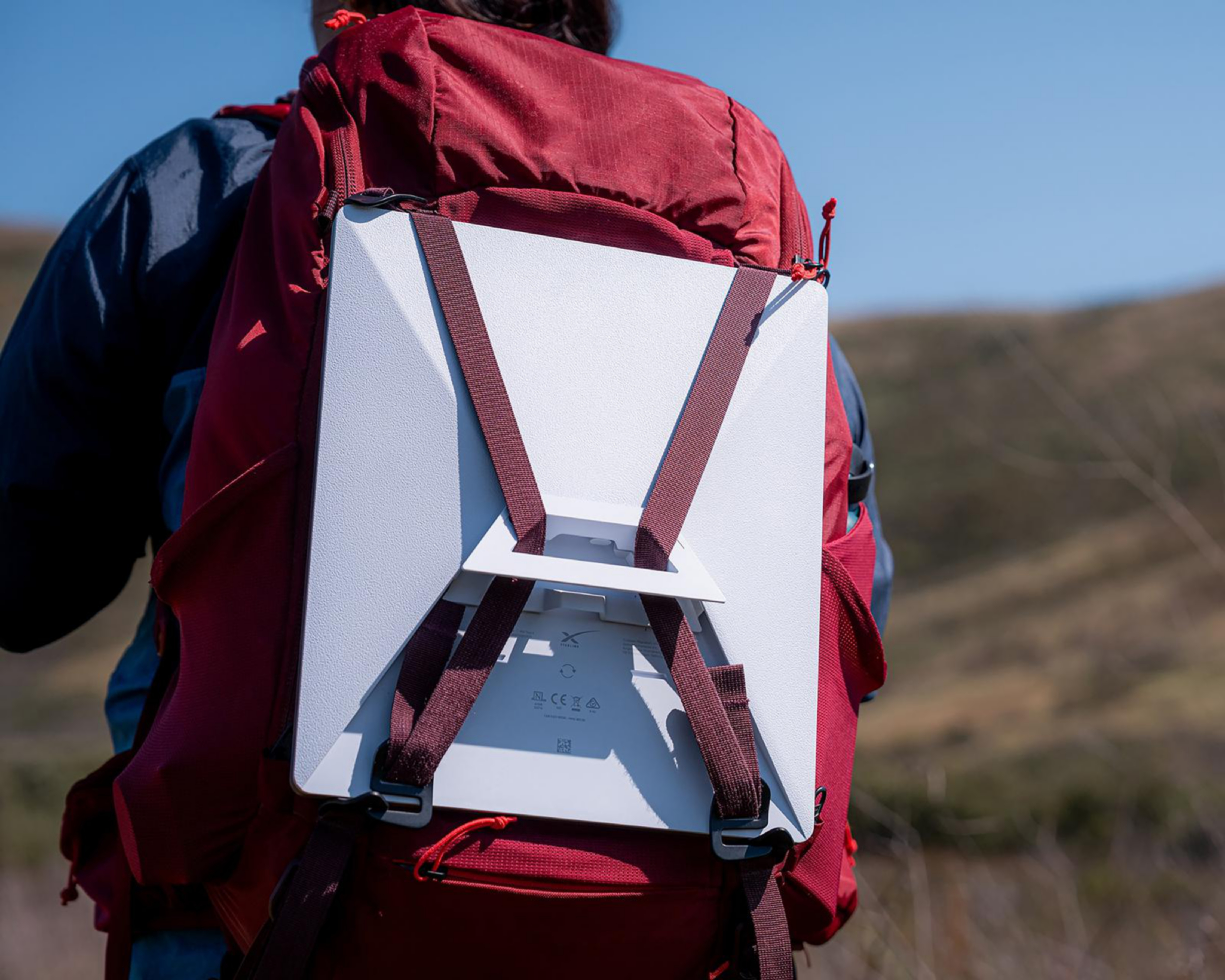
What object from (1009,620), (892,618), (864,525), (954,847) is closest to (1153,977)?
(864,525)

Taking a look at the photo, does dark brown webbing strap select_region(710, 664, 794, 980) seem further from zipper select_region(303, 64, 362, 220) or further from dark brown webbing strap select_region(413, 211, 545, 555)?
zipper select_region(303, 64, 362, 220)

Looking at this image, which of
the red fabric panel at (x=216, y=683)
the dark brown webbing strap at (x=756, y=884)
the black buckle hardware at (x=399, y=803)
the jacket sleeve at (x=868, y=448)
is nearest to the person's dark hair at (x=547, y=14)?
the jacket sleeve at (x=868, y=448)

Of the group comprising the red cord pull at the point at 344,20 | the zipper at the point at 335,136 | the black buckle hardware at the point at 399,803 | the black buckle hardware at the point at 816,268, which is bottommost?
the black buckle hardware at the point at 399,803

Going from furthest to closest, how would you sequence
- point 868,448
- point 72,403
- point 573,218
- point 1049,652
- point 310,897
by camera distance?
point 1049,652 → point 868,448 → point 72,403 → point 573,218 → point 310,897

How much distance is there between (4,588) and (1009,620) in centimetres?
4541

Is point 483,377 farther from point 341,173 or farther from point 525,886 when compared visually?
point 525,886

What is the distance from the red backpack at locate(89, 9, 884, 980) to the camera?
1.30 metres

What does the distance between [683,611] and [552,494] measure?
20 cm

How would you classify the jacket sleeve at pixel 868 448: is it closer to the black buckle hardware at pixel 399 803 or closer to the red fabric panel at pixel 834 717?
the red fabric panel at pixel 834 717

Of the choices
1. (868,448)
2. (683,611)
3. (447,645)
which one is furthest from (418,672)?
(868,448)

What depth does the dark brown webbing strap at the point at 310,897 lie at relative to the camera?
4.09 ft

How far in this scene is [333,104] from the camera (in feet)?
4.86

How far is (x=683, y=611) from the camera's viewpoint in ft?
4.51

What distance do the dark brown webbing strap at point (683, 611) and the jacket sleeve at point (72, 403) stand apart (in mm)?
725
